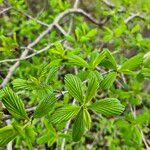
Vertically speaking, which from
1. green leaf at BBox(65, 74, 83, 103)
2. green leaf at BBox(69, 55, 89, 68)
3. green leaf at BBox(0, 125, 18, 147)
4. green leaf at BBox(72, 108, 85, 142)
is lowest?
green leaf at BBox(72, 108, 85, 142)

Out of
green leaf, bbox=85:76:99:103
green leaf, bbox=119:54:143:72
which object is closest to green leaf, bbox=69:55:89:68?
green leaf, bbox=119:54:143:72

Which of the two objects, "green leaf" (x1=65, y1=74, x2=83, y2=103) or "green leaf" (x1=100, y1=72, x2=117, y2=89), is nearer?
"green leaf" (x1=65, y1=74, x2=83, y2=103)

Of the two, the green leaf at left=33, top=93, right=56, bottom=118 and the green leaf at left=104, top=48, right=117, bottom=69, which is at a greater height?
the green leaf at left=33, top=93, right=56, bottom=118

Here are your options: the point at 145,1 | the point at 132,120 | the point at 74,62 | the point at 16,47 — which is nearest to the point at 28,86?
the point at 74,62

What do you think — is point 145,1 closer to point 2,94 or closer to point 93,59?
point 93,59

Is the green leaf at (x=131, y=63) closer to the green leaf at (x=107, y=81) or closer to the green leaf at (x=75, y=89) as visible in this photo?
the green leaf at (x=107, y=81)

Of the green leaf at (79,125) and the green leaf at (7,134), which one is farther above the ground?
the green leaf at (7,134)

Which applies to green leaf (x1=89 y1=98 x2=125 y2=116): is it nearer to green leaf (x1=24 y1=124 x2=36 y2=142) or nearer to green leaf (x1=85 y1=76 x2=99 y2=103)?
green leaf (x1=85 y1=76 x2=99 y2=103)

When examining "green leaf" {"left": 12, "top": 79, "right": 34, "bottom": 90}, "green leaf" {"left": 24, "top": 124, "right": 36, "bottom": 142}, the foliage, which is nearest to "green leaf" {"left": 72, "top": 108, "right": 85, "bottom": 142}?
the foliage

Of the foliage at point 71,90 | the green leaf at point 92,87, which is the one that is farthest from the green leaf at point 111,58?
the green leaf at point 92,87

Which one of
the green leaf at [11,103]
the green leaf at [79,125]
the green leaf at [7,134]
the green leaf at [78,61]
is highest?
the green leaf at [11,103]
